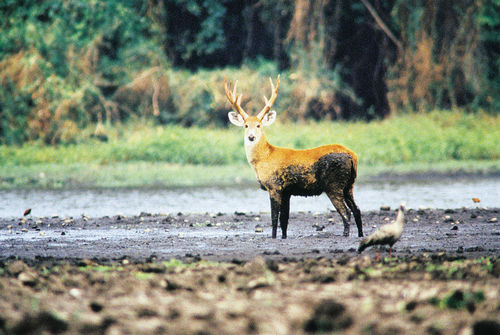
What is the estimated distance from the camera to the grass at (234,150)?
81.6 ft

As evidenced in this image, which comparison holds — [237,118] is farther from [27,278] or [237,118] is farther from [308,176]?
[27,278]

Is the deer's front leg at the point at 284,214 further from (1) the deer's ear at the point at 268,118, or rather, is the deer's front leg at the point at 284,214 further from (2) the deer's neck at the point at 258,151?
(1) the deer's ear at the point at 268,118

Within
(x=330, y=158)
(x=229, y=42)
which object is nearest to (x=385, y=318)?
(x=330, y=158)

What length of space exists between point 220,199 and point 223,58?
16384mm

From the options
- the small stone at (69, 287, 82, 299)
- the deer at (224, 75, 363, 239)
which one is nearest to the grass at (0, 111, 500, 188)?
the deer at (224, 75, 363, 239)

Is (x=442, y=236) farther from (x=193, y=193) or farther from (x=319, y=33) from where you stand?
(x=319, y=33)

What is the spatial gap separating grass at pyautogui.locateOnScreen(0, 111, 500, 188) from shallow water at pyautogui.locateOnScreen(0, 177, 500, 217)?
2.65m

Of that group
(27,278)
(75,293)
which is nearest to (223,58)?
(27,278)

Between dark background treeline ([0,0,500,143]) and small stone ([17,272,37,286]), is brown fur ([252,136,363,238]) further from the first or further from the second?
dark background treeline ([0,0,500,143])

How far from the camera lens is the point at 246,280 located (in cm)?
759

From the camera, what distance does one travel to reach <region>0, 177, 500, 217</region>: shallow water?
1712 cm

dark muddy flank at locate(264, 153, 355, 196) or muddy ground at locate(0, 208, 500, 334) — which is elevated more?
dark muddy flank at locate(264, 153, 355, 196)

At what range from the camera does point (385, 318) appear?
18.8 feet

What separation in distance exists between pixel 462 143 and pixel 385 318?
2231 centimetres
